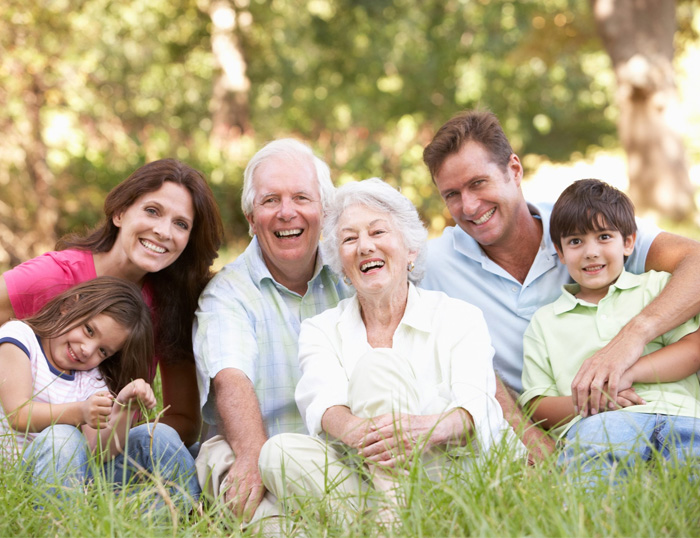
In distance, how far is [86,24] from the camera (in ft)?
39.7

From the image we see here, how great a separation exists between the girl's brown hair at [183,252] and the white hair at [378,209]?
25.4 inches

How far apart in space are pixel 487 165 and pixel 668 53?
8.73 m

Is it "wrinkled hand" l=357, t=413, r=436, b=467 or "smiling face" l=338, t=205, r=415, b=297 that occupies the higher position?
"smiling face" l=338, t=205, r=415, b=297

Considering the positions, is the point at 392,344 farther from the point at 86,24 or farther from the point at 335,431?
the point at 86,24

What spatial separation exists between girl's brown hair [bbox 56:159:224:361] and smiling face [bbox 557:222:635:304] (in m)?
1.63

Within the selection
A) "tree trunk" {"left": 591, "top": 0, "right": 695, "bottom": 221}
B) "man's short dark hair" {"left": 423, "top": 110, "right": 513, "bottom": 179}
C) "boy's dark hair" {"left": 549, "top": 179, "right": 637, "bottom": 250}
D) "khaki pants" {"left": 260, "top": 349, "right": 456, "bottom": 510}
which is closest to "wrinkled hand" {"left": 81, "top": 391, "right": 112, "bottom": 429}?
"khaki pants" {"left": 260, "top": 349, "right": 456, "bottom": 510}

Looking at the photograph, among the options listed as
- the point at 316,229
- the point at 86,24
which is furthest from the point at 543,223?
the point at 86,24

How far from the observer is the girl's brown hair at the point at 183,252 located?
341cm

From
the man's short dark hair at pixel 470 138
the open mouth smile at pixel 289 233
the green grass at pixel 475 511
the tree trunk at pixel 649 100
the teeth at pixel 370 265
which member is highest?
the tree trunk at pixel 649 100

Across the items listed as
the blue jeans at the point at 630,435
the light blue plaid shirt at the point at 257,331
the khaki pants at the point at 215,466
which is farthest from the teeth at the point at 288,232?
the blue jeans at the point at 630,435

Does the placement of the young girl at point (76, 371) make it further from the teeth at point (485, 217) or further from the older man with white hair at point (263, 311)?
the teeth at point (485, 217)

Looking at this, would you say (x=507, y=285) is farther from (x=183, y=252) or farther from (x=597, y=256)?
(x=183, y=252)

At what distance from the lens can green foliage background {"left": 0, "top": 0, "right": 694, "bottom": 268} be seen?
380 inches

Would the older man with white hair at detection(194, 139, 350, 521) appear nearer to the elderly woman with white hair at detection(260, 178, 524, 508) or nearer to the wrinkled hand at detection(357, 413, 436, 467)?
the elderly woman with white hair at detection(260, 178, 524, 508)
